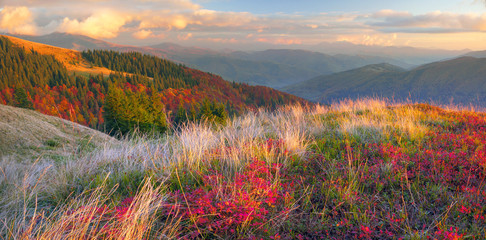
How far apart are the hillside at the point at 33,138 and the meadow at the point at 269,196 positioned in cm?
290

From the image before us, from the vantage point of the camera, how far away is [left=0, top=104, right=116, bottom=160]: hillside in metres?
7.31

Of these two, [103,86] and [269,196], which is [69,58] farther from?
[269,196]

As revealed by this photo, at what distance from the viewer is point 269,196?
10.6ft

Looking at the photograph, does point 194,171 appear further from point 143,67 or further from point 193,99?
point 143,67

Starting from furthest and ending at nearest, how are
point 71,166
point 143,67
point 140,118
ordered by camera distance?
1. point 143,67
2. point 140,118
3. point 71,166

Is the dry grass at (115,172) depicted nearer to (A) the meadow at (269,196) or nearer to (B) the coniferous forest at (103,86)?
(A) the meadow at (269,196)

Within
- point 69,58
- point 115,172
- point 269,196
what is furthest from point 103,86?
point 269,196

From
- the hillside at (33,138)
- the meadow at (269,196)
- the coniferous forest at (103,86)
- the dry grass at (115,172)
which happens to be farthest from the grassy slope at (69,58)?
the meadow at (269,196)

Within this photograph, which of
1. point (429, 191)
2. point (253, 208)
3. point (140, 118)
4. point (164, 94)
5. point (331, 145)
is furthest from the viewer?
point (164, 94)

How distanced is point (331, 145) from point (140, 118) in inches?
1441

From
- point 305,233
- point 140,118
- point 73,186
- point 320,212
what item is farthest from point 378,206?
point 140,118

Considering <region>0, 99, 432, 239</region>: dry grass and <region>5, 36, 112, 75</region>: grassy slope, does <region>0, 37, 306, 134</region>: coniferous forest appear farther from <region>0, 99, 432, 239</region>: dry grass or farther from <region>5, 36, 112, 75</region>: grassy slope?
<region>0, 99, 432, 239</region>: dry grass

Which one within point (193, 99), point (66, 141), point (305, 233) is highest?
point (305, 233)

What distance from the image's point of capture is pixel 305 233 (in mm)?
2916
